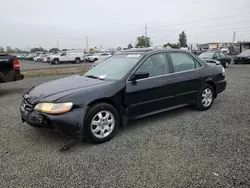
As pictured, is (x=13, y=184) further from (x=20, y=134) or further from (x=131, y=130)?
(x=131, y=130)

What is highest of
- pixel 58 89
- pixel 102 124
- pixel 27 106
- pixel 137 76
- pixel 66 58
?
pixel 66 58

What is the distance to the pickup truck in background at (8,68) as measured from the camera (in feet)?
23.2

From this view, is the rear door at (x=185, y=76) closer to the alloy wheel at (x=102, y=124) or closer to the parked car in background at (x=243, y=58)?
the alloy wheel at (x=102, y=124)

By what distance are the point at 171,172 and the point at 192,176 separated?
25 cm

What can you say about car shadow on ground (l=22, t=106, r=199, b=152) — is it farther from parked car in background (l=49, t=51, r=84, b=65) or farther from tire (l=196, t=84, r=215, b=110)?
parked car in background (l=49, t=51, r=84, b=65)

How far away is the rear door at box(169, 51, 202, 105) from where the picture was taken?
14.7 ft

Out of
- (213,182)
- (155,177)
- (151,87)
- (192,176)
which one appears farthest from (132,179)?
(151,87)

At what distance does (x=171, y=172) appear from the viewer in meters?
2.64

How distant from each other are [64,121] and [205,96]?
3405mm

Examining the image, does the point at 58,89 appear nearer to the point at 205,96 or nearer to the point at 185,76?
the point at 185,76

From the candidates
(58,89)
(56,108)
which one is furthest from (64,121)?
(58,89)

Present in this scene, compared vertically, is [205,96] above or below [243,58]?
below

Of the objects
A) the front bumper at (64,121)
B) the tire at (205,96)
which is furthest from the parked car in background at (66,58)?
the front bumper at (64,121)

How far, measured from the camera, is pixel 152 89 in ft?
13.2
